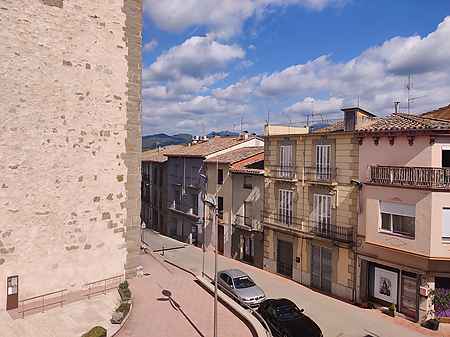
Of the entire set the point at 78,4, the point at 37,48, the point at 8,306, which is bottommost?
the point at 8,306

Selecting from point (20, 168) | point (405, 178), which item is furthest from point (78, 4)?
point (405, 178)

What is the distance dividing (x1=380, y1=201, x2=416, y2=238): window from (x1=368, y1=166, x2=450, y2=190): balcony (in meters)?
1.13

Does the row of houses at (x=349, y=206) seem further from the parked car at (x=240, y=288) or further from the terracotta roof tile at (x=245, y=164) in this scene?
the parked car at (x=240, y=288)

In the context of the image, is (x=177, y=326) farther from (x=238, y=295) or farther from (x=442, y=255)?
(x=442, y=255)

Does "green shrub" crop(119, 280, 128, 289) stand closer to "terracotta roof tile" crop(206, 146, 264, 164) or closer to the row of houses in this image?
the row of houses

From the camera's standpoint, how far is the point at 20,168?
14148 millimetres

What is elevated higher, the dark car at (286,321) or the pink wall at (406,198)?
the pink wall at (406,198)

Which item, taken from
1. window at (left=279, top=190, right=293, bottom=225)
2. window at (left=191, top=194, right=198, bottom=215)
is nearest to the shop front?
window at (left=279, top=190, right=293, bottom=225)

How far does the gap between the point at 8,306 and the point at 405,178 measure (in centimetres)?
1828

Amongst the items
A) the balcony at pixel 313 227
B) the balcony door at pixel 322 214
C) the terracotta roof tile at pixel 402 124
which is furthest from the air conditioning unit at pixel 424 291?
the terracotta roof tile at pixel 402 124

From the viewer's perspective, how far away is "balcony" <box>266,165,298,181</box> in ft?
86.3

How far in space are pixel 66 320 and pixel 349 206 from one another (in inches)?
622

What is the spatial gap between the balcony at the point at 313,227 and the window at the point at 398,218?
8.31 feet

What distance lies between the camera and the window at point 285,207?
26.6 metres
